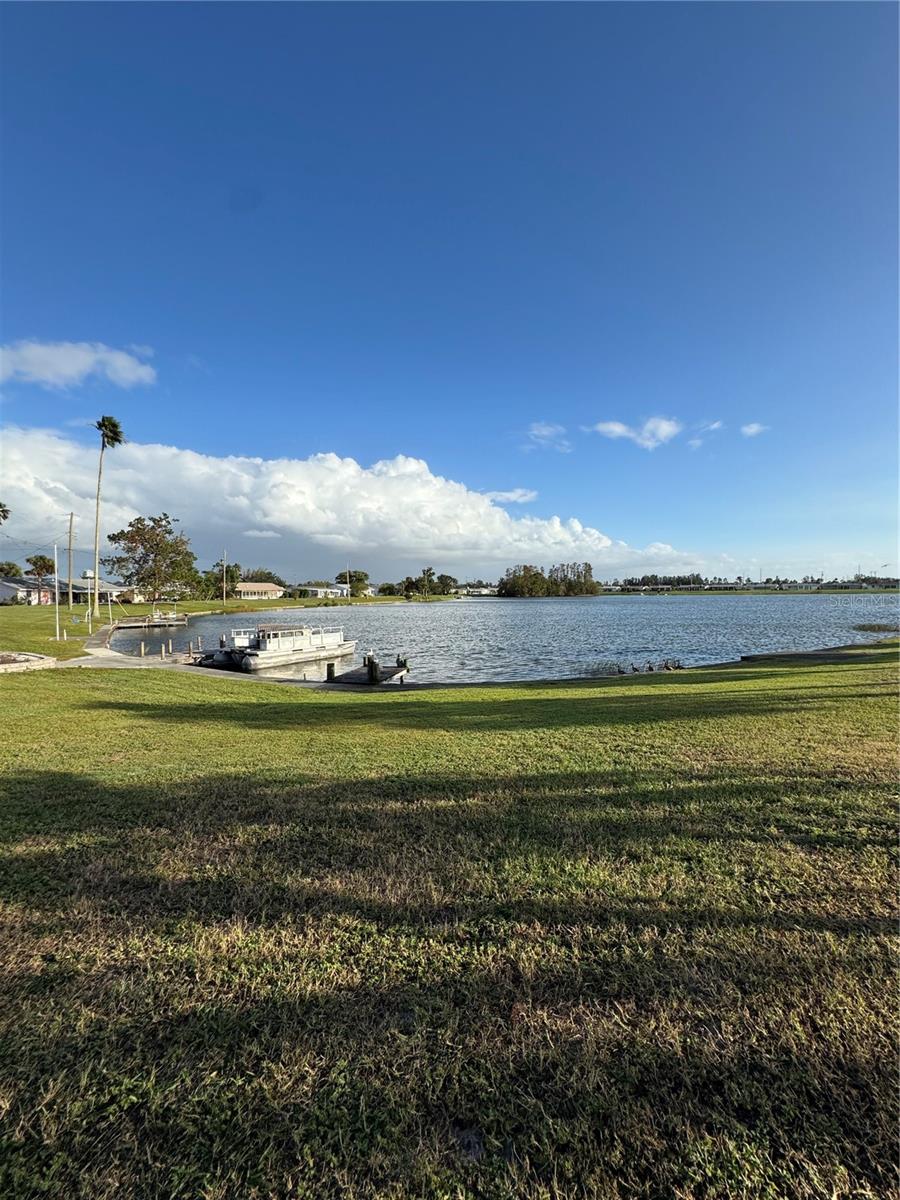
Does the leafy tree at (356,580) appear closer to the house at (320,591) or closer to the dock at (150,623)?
the house at (320,591)

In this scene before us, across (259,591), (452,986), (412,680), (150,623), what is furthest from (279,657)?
(259,591)

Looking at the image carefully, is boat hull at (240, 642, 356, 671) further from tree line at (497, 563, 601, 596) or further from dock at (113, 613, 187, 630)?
tree line at (497, 563, 601, 596)

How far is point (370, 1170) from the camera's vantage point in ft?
5.16

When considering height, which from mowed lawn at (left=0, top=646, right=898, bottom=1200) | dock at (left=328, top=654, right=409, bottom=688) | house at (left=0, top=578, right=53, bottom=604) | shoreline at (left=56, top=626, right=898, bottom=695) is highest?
house at (left=0, top=578, right=53, bottom=604)

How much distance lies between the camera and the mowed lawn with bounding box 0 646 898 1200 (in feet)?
5.33

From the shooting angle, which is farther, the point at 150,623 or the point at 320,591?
the point at 320,591

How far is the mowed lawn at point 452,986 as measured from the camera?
1624 mm

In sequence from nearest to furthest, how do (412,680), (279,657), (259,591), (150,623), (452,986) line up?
(452,986) < (412,680) < (279,657) < (150,623) < (259,591)

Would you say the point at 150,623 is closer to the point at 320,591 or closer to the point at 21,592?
the point at 21,592

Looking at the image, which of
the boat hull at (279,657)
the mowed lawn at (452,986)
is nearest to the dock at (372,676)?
the boat hull at (279,657)

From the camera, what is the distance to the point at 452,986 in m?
2.31

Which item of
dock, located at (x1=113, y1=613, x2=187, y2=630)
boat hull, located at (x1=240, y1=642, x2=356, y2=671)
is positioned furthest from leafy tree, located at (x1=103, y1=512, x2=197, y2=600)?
boat hull, located at (x1=240, y1=642, x2=356, y2=671)

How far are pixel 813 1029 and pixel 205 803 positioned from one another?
13.8 feet

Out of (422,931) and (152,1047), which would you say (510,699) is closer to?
(422,931)
